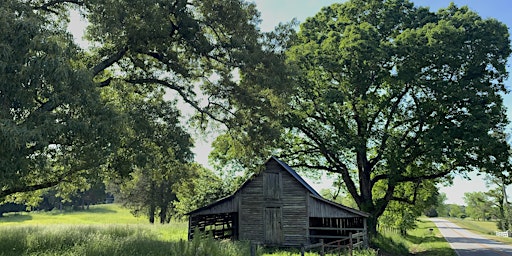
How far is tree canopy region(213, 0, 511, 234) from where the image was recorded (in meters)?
22.2

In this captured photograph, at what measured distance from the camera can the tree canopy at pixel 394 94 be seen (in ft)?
72.8

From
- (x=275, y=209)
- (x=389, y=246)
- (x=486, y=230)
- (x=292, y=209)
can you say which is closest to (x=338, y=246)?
(x=292, y=209)

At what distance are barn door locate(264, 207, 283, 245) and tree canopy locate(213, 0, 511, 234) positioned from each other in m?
4.13

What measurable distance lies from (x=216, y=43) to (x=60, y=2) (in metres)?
6.21

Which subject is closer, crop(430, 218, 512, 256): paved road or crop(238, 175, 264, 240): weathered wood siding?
crop(238, 175, 264, 240): weathered wood siding

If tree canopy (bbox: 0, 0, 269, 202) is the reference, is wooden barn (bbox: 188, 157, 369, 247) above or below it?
below

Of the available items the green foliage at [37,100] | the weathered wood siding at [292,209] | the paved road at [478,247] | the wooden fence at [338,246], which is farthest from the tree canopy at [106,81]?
the paved road at [478,247]

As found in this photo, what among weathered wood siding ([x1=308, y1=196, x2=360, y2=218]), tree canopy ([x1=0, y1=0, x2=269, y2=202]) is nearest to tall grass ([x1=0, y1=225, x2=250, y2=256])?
tree canopy ([x1=0, y1=0, x2=269, y2=202])

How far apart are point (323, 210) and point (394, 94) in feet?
31.7

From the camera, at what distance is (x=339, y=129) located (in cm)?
2589

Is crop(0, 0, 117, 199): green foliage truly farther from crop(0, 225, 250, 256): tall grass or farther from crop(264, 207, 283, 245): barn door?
crop(264, 207, 283, 245): barn door

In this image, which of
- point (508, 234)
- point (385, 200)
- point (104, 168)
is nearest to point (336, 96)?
point (385, 200)

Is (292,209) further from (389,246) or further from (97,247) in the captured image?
(97,247)

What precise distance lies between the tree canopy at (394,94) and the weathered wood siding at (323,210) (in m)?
4.31
